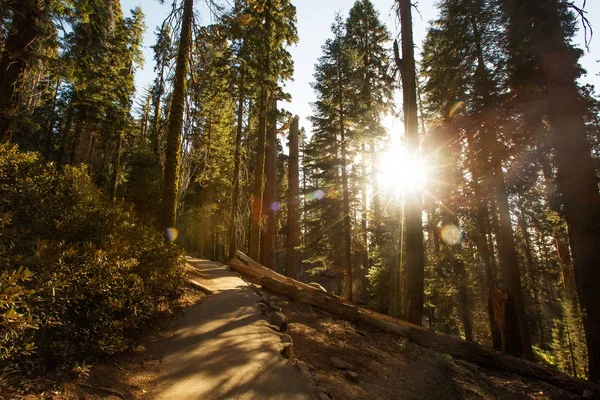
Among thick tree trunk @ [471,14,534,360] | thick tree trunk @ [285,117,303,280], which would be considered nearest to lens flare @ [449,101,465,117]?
thick tree trunk @ [471,14,534,360]

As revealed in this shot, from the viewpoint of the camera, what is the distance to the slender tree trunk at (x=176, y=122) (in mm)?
8320

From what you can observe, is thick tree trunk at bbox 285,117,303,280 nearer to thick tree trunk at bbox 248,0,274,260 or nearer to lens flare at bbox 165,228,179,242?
thick tree trunk at bbox 248,0,274,260

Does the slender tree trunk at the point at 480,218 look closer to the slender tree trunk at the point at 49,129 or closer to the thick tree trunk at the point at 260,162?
the thick tree trunk at the point at 260,162

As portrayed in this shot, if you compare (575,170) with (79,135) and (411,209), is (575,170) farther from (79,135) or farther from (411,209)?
(79,135)

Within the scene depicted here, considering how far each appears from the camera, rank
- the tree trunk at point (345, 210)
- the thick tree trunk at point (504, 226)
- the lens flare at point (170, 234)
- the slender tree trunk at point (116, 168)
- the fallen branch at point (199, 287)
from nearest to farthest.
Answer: the lens flare at point (170, 234), the fallen branch at point (199, 287), the thick tree trunk at point (504, 226), the tree trunk at point (345, 210), the slender tree trunk at point (116, 168)

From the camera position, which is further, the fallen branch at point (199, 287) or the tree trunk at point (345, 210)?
the tree trunk at point (345, 210)

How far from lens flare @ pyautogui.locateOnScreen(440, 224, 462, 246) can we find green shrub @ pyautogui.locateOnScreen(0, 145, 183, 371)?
17133mm

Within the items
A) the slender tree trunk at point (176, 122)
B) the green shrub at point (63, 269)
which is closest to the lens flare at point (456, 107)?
the slender tree trunk at point (176, 122)

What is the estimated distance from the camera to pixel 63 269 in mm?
3029

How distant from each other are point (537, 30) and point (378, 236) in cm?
1395

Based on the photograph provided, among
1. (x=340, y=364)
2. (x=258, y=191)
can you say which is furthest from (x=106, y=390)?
(x=258, y=191)

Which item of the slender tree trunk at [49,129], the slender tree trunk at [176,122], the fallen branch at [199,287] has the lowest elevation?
the fallen branch at [199,287]

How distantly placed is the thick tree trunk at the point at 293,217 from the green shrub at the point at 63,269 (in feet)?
41.6

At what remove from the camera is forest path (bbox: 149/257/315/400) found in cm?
331
